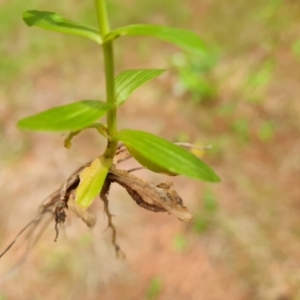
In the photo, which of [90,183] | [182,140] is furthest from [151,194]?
[182,140]

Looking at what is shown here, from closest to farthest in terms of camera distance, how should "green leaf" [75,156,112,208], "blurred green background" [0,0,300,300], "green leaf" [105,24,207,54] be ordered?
"green leaf" [105,24,207,54] < "green leaf" [75,156,112,208] < "blurred green background" [0,0,300,300]

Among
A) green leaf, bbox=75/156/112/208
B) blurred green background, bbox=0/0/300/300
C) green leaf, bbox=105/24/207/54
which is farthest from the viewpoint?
blurred green background, bbox=0/0/300/300

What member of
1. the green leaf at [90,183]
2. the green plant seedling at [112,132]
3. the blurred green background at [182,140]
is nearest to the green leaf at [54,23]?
the green plant seedling at [112,132]

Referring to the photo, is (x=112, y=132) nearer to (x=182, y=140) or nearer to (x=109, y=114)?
(x=109, y=114)

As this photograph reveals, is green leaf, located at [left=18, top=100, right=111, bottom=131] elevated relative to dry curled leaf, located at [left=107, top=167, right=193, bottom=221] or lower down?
elevated

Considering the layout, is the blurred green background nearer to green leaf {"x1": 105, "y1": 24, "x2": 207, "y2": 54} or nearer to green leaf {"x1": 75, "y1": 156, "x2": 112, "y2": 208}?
green leaf {"x1": 75, "y1": 156, "x2": 112, "y2": 208}

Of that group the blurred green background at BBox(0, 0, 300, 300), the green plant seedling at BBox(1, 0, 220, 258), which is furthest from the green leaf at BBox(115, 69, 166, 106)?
the blurred green background at BBox(0, 0, 300, 300)

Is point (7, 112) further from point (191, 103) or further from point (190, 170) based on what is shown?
point (190, 170)
